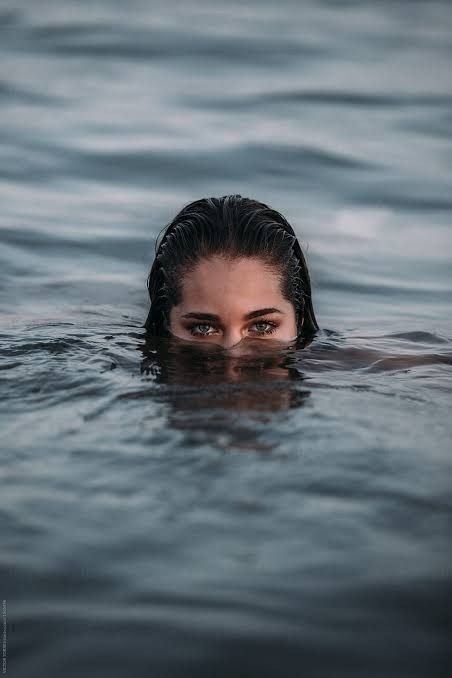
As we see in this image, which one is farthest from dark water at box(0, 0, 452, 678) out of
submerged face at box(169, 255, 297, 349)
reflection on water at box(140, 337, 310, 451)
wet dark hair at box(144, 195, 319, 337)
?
wet dark hair at box(144, 195, 319, 337)

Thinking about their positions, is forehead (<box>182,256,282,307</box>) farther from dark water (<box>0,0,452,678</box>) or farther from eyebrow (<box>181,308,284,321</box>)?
dark water (<box>0,0,452,678</box>)

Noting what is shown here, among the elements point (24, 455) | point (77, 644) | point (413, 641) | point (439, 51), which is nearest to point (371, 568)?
point (413, 641)

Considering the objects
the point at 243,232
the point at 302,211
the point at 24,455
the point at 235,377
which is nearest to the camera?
the point at 24,455

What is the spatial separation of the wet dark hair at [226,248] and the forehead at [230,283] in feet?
0.14

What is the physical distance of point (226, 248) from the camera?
14.8ft

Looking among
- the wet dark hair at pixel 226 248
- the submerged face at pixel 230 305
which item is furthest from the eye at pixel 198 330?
the wet dark hair at pixel 226 248

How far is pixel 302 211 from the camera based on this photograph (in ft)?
24.6

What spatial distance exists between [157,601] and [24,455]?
0.94 m

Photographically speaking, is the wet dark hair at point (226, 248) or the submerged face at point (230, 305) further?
the wet dark hair at point (226, 248)

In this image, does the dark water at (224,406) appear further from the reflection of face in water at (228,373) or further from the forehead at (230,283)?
the forehead at (230,283)

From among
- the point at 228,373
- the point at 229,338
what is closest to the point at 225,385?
the point at 228,373

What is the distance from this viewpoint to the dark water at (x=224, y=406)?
2139 mm

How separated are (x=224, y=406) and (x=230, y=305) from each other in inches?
37.2

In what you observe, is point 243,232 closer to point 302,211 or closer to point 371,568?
point 371,568
